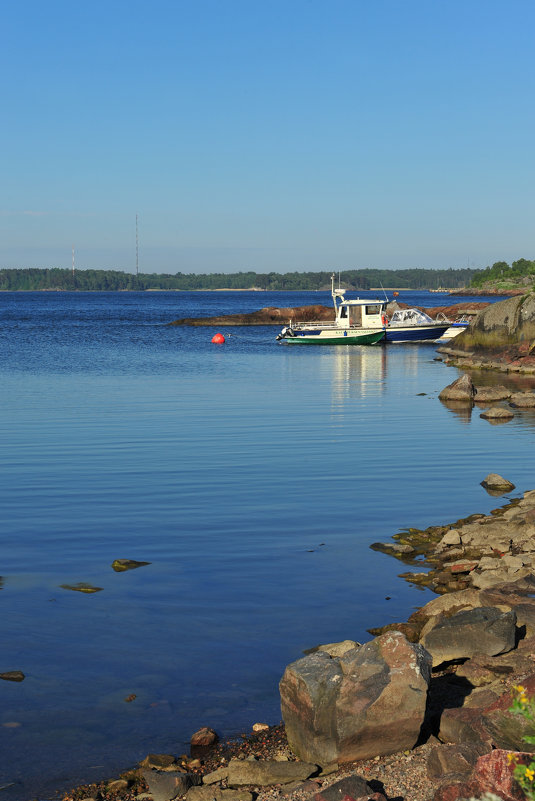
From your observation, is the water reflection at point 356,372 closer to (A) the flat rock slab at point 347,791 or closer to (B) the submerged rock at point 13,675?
(B) the submerged rock at point 13,675

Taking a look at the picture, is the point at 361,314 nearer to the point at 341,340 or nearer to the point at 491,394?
the point at 341,340

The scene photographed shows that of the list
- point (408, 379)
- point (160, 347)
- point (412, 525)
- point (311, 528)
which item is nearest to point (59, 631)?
point (311, 528)

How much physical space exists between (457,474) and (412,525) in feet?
17.3

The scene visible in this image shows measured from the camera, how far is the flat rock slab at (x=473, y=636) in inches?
381

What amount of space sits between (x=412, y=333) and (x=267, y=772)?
2684 inches

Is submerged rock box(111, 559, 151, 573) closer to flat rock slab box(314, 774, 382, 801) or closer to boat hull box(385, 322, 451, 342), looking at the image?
flat rock slab box(314, 774, 382, 801)

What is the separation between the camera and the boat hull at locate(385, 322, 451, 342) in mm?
74000

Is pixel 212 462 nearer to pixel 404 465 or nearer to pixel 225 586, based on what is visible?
pixel 404 465

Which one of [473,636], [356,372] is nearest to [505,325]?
[356,372]

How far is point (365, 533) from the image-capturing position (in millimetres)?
15984

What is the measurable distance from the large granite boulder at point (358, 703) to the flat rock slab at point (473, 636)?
168cm

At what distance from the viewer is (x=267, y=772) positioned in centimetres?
778

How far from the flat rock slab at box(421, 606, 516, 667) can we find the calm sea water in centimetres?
142

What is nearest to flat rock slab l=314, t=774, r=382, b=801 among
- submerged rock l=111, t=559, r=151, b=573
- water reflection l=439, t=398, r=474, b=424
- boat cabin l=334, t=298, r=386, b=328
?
submerged rock l=111, t=559, r=151, b=573
